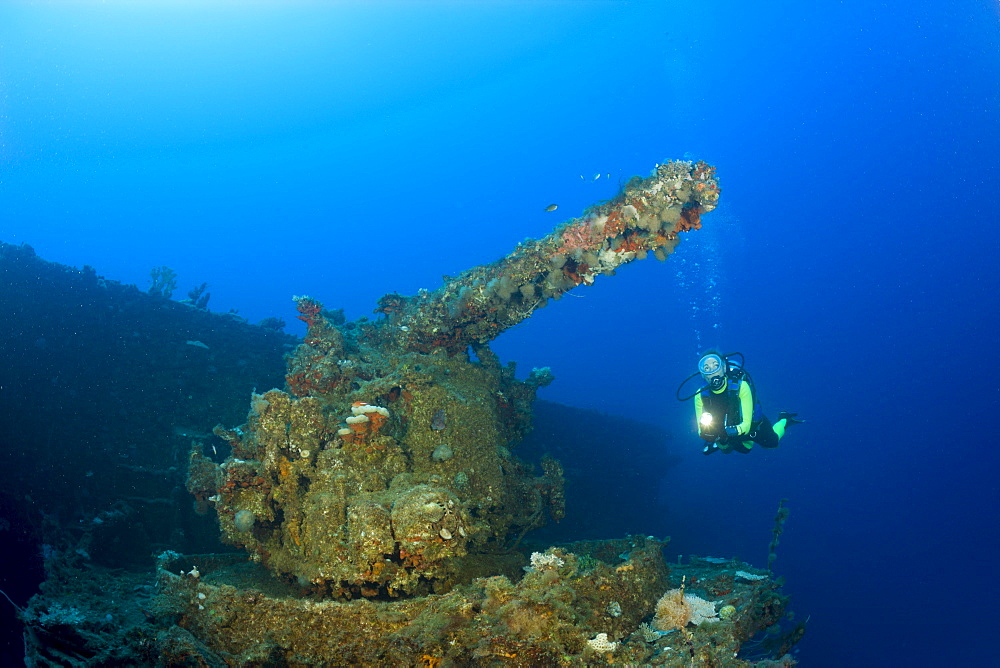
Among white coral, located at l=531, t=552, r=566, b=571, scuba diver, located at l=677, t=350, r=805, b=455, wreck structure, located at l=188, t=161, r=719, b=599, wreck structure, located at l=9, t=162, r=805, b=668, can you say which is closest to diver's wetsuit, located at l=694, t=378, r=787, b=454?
scuba diver, located at l=677, t=350, r=805, b=455

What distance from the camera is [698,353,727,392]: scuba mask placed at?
7223 millimetres

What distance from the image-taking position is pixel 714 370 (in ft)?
23.6

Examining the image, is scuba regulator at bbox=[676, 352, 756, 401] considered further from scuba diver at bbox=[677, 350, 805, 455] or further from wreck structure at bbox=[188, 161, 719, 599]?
wreck structure at bbox=[188, 161, 719, 599]

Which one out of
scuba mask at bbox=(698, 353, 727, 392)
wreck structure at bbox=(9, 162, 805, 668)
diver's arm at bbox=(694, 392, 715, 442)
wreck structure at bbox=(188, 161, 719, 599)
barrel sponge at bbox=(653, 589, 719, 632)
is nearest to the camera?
wreck structure at bbox=(9, 162, 805, 668)

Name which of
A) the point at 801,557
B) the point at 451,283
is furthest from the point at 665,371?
the point at 451,283

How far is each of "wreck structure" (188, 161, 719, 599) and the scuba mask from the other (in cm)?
231

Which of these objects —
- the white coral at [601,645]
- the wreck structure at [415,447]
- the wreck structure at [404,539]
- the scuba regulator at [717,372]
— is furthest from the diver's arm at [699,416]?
the white coral at [601,645]

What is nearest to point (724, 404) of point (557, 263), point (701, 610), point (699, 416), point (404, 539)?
point (699, 416)

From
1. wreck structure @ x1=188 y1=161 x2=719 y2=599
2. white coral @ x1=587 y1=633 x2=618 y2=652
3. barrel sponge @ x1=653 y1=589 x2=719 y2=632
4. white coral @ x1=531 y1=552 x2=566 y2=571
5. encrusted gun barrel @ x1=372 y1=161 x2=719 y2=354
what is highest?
encrusted gun barrel @ x1=372 y1=161 x2=719 y2=354

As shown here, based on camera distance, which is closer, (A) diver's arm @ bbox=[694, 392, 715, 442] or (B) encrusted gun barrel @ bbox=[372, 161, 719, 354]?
(B) encrusted gun barrel @ bbox=[372, 161, 719, 354]

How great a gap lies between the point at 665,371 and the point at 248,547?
301ft

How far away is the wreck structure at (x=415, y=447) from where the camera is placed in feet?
15.8

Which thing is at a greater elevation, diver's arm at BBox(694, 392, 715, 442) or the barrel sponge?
diver's arm at BBox(694, 392, 715, 442)

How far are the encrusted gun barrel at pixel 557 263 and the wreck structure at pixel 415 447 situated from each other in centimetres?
2
